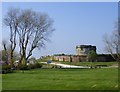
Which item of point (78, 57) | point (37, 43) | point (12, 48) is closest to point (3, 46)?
point (12, 48)

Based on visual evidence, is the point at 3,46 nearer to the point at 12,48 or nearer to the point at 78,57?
the point at 12,48

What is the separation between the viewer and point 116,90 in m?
16.4

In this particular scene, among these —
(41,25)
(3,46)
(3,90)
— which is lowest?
(3,90)

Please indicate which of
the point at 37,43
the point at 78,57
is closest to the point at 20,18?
the point at 37,43

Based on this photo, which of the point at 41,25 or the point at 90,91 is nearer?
the point at 90,91

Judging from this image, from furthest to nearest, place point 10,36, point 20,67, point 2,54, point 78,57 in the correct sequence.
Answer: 1. point 78,57
2. point 2,54
3. point 10,36
4. point 20,67

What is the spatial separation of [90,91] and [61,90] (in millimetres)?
1530

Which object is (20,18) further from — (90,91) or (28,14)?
(90,91)

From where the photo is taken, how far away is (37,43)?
56438mm

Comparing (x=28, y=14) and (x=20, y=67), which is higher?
(x=28, y=14)

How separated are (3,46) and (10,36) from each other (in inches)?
163

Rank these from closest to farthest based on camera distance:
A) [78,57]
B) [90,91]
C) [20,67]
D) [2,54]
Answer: [90,91], [20,67], [2,54], [78,57]

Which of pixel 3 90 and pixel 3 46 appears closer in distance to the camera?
pixel 3 90

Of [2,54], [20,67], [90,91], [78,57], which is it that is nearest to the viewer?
[90,91]
